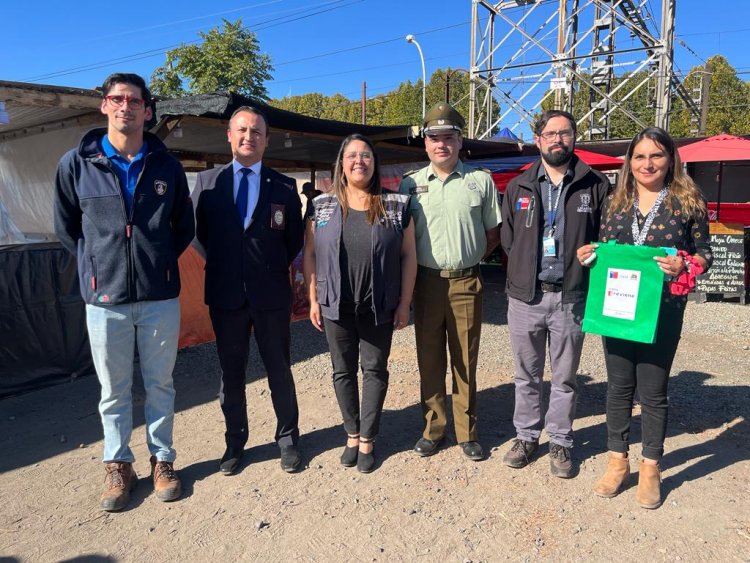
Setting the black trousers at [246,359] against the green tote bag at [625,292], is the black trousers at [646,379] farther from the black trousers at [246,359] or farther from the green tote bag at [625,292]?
the black trousers at [246,359]

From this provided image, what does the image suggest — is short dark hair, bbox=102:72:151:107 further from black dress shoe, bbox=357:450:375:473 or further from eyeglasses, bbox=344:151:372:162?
black dress shoe, bbox=357:450:375:473

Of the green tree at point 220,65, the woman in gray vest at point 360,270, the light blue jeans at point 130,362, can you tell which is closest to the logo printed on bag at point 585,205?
the woman in gray vest at point 360,270

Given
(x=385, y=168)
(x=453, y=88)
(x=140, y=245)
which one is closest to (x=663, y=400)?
(x=140, y=245)

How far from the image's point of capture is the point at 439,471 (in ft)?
10.9

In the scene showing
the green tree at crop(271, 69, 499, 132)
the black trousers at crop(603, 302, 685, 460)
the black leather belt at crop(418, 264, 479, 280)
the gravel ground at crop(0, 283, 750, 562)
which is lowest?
the gravel ground at crop(0, 283, 750, 562)

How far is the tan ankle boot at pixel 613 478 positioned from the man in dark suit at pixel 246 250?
1.75 metres

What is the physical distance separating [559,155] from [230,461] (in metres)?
2.63

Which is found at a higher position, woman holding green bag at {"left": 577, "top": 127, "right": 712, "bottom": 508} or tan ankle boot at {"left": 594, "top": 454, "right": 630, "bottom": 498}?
woman holding green bag at {"left": 577, "top": 127, "right": 712, "bottom": 508}

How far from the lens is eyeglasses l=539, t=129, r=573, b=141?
3055 millimetres

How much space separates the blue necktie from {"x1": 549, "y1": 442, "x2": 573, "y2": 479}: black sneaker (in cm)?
226

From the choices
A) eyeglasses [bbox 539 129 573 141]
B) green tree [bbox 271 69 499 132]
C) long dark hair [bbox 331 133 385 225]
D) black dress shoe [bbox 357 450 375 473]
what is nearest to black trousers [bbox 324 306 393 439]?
black dress shoe [bbox 357 450 375 473]

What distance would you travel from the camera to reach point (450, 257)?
129 inches

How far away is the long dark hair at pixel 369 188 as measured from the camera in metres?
3.10

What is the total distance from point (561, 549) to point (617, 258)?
4.73ft
